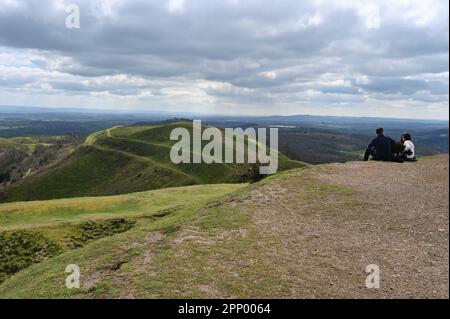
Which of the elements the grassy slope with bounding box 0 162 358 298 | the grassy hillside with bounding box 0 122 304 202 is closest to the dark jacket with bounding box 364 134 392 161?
the grassy slope with bounding box 0 162 358 298

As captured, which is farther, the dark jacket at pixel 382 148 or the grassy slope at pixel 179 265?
the dark jacket at pixel 382 148

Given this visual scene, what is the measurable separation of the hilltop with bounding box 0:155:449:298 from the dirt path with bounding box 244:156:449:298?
0.04m

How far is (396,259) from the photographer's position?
14203 millimetres

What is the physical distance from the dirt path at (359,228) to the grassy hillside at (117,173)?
71384 mm

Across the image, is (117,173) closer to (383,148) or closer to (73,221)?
(73,221)

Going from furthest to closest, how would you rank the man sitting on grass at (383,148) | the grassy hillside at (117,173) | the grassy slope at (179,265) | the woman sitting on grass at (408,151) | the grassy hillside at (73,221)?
the grassy hillside at (117,173), the woman sitting on grass at (408,151), the man sitting on grass at (383,148), the grassy hillside at (73,221), the grassy slope at (179,265)

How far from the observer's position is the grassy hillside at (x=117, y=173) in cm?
11350

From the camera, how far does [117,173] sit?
139 metres

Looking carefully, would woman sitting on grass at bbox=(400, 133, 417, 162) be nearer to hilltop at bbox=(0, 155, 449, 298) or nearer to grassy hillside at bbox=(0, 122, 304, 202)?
hilltop at bbox=(0, 155, 449, 298)

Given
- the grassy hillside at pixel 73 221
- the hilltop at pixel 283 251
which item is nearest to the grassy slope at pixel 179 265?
the hilltop at pixel 283 251

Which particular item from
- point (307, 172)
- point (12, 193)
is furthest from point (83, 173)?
point (307, 172)

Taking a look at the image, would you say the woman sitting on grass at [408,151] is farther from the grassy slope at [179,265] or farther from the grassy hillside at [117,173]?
the grassy hillside at [117,173]
